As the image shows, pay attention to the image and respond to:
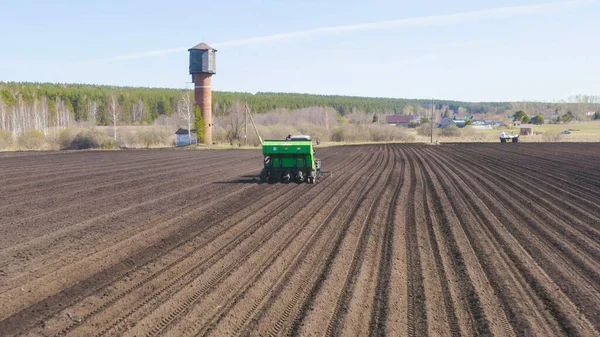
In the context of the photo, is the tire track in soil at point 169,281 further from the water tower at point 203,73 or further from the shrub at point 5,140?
the shrub at point 5,140

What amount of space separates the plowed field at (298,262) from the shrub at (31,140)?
40.7 meters

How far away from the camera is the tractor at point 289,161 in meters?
24.3

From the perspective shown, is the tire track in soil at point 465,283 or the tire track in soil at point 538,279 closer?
the tire track in soil at point 465,283

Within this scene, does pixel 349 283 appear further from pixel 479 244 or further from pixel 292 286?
pixel 479 244

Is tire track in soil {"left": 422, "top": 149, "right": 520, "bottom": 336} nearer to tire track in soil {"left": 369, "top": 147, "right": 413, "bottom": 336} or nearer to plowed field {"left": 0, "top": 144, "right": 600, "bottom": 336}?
plowed field {"left": 0, "top": 144, "right": 600, "bottom": 336}

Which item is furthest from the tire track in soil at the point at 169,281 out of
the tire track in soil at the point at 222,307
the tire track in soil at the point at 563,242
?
the tire track in soil at the point at 563,242

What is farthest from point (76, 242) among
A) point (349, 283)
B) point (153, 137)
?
point (153, 137)

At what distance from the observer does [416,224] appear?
51.5 ft

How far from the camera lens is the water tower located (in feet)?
207

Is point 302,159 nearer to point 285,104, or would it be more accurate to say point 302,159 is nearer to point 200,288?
point 200,288

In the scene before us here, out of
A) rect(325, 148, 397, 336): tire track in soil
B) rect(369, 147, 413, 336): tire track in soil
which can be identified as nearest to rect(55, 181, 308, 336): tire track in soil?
rect(325, 148, 397, 336): tire track in soil

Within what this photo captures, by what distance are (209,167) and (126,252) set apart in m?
22.9

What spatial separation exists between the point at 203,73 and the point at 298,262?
179ft

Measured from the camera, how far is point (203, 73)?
6341cm
